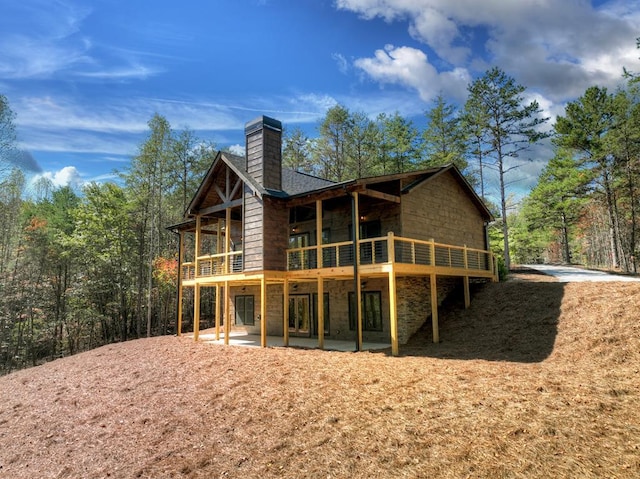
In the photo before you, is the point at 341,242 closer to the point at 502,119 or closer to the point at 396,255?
the point at 396,255

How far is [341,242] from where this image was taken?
14.0 metres

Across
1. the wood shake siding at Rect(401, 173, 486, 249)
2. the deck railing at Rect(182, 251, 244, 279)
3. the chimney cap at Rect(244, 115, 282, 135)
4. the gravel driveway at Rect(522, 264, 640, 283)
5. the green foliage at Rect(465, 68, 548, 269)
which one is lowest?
the gravel driveway at Rect(522, 264, 640, 283)

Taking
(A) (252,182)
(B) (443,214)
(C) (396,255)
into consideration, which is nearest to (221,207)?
(A) (252,182)

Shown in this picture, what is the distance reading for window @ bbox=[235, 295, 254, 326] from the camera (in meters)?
20.5

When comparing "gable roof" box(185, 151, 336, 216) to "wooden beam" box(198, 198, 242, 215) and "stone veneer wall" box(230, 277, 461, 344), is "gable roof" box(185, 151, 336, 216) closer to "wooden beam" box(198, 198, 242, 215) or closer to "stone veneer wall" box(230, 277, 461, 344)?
"wooden beam" box(198, 198, 242, 215)

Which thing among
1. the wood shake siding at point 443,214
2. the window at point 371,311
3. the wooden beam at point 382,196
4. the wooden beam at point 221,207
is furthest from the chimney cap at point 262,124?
the window at point 371,311

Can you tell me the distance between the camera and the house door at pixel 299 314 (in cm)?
1745

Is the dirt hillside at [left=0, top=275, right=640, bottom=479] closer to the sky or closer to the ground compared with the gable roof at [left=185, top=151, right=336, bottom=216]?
closer to the ground

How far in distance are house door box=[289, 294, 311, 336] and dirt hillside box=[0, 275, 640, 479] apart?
5.25 metres

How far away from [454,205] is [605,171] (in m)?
16.1

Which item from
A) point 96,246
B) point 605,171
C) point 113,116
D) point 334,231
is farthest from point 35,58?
point 605,171

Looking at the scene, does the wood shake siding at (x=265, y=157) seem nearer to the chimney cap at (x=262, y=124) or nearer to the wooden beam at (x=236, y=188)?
the chimney cap at (x=262, y=124)

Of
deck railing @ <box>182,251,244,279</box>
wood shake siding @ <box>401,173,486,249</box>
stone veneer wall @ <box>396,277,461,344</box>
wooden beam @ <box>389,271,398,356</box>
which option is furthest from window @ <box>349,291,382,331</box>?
deck railing @ <box>182,251,244,279</box>

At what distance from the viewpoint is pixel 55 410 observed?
355 inches
